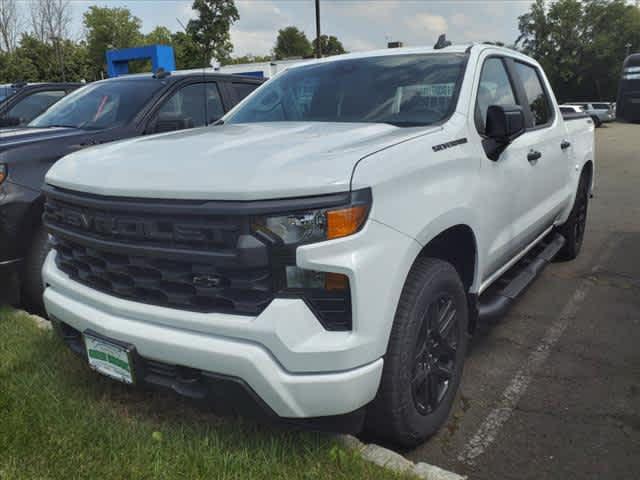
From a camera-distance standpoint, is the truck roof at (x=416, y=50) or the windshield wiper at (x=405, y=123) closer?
the windshield wiper at (x=405, y=123)

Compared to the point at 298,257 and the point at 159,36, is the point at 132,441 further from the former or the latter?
the point at 159,36

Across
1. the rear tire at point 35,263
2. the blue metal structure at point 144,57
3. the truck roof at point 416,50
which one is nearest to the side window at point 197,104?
the rear tire at point 35,263

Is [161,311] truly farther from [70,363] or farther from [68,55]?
[68,55]

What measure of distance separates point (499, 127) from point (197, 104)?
10.9 feet

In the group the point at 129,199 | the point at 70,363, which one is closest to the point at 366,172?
the point at 129,199

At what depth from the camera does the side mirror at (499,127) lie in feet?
9.74

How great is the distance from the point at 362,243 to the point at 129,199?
3.02 feet

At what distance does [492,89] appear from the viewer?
11.5 ft

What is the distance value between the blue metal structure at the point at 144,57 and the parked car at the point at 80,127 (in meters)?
18.3

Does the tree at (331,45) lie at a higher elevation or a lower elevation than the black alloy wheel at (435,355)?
higher

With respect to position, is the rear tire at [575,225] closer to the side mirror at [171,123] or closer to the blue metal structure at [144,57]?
the side mirror at [171,123]

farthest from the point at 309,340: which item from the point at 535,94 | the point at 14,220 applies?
the point at 535,94

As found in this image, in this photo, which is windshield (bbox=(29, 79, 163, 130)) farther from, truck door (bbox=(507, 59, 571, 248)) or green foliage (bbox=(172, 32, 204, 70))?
green foliage (bbox=(172, 32, 204, 70))

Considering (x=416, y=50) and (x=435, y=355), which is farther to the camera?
(x=416, y=50)
